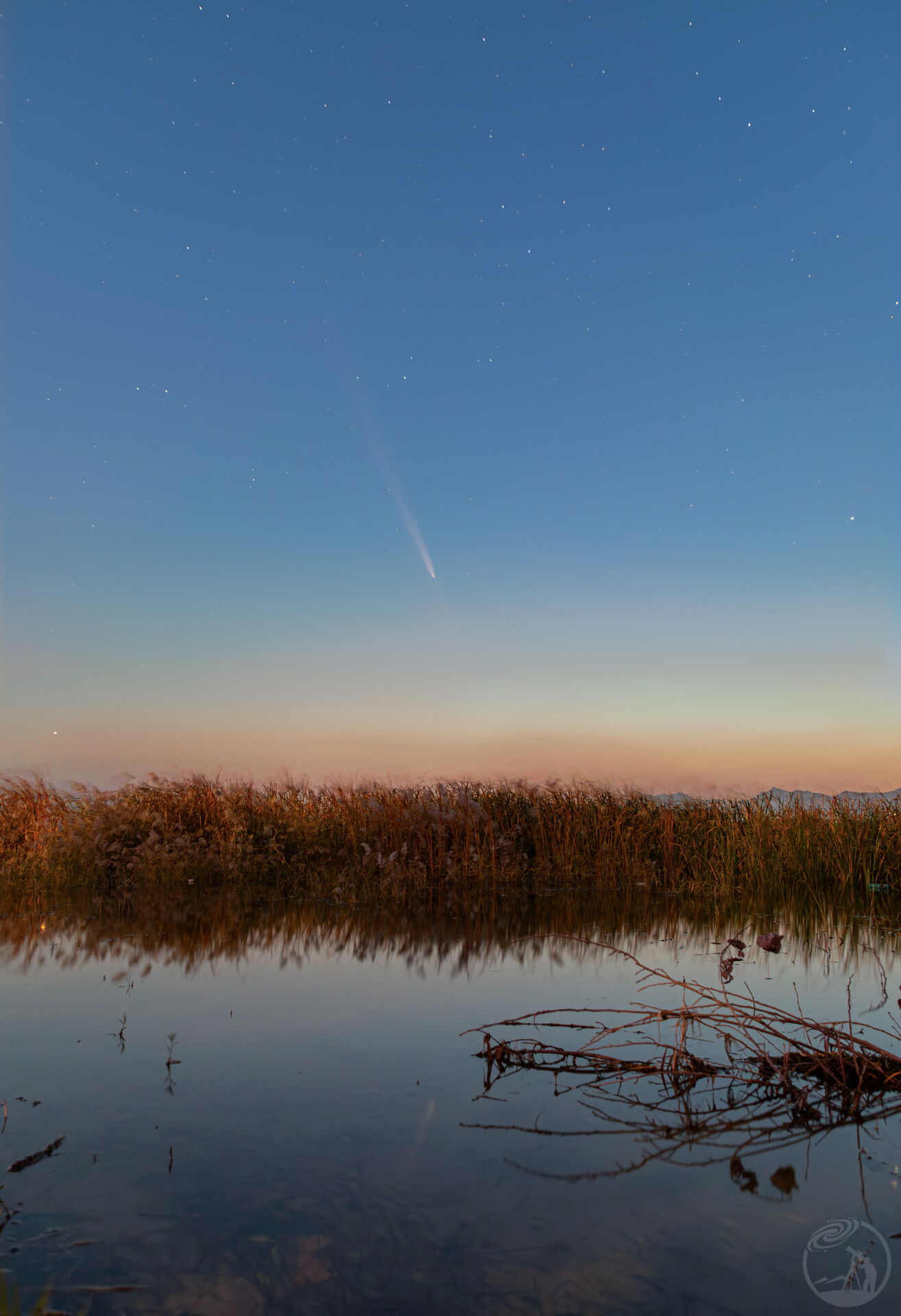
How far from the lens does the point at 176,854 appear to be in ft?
A: 40.4

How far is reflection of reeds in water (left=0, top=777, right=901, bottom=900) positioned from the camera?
11961 mm

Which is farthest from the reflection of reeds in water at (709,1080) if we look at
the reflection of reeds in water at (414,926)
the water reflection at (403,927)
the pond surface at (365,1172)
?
the water reflection at (403,927)

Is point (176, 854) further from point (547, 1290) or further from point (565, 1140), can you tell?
point (547, 1290)

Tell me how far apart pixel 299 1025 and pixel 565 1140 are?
2.21 m

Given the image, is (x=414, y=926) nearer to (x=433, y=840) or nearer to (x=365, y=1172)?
(x=433, y=840)

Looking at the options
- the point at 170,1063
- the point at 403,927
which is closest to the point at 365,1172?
the point at 170,1063

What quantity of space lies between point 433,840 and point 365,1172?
381 inches

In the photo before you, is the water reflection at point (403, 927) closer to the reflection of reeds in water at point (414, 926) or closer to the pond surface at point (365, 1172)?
the reflection of reeds in water at point (414, 926)

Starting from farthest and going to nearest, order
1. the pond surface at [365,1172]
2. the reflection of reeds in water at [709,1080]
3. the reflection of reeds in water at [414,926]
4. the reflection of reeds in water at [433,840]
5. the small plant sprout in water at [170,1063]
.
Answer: the reflection of reeds in water at [433,840] < the reflection of reeds in water at [414,926] < the small plant sprout in water at [170,1063] < the reflection of reeds in water at [709,1080] < the pond surface at [365,1172]

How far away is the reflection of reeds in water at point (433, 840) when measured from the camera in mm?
11961

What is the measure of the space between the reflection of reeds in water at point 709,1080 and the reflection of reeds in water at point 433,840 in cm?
658

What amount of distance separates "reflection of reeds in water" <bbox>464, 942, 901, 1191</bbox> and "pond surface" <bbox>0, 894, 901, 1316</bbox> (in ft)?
0.19

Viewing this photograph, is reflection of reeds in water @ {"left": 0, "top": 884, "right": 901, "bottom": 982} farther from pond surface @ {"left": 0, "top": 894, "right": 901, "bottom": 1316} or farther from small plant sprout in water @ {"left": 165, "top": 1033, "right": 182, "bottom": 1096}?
small plant sprout in water @ {"left": 165, "top": 1033, "right": 182, "bottom": 1096}

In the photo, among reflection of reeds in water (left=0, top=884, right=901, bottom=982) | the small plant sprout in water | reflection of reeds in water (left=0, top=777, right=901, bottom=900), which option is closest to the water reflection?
reflection of reeds in water (left=0, top=884, right=901, bottom=982)
